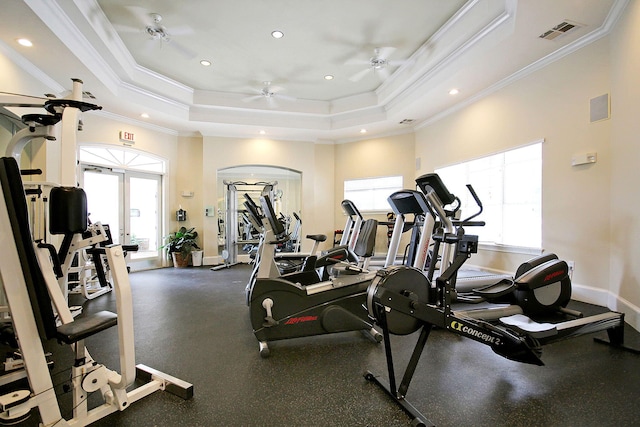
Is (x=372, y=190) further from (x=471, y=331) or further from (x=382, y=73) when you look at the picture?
(x=471, y=331)

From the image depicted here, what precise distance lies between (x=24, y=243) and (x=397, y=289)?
6.73 ft

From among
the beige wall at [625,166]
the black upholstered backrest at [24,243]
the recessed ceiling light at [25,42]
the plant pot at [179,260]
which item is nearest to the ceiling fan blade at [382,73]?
the beige wall at [625,166]

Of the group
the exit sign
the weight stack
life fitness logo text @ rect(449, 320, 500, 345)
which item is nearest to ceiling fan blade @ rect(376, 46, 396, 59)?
life fitness logo text @ rect(449, 320, 500, 345)

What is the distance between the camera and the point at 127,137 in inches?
250

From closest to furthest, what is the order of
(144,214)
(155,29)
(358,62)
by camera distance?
(155,29) → (358,62) → (144,214)

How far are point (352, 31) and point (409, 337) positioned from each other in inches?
166

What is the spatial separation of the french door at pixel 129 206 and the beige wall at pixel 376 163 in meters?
4.59

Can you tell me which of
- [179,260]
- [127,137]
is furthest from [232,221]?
[127,137]

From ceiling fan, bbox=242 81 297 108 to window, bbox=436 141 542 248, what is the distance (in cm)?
397

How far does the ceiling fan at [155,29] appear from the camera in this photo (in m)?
3.92

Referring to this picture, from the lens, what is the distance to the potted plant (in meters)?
7.00

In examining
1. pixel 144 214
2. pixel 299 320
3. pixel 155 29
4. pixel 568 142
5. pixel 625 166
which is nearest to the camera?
pixel 299 320

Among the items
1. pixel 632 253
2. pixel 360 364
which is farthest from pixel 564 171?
pixel 360 364

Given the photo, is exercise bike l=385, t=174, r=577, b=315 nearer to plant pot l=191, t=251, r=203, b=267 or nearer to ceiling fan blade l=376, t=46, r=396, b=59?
ceiling fan blade l=376, t=46, r=396, b=59
